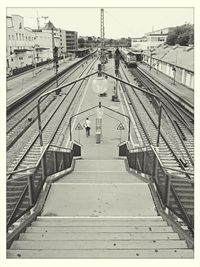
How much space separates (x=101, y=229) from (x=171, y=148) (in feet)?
30.3

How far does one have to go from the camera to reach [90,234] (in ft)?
13.6

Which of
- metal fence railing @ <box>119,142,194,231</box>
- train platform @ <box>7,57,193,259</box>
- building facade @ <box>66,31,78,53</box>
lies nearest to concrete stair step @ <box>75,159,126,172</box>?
train platform @ <box>7,57,193,259</box>

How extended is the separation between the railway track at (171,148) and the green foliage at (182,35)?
44.3m

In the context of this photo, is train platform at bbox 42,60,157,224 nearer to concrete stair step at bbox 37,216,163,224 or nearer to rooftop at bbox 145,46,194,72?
concrete stair step at bbox 37,216,163,224

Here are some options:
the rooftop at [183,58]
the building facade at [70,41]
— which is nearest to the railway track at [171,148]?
the rooftop at [183,58]

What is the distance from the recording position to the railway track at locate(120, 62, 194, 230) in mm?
5445

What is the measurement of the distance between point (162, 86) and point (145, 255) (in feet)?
101

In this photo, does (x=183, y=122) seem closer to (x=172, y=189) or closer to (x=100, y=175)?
(x=100, y=175)

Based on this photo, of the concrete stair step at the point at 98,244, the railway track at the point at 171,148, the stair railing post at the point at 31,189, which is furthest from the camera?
the railway track at the point at 171,148

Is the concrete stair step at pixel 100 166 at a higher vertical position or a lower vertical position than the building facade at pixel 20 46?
lower

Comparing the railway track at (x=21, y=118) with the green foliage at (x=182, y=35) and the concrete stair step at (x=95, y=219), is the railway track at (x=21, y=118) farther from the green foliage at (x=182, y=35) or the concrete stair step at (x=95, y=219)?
the green foliage at (x=182, y=35)

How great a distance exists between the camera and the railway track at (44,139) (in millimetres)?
5027
